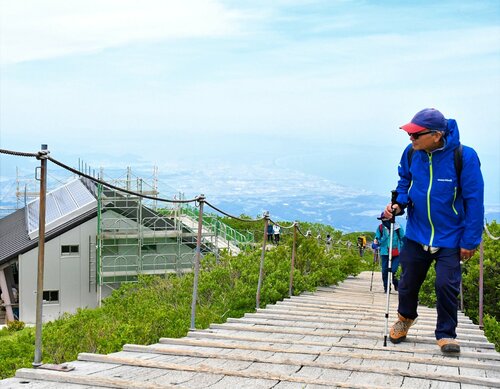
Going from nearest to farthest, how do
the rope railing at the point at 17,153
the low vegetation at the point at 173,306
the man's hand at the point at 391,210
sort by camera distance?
the rope railing at the point at 17,153 < the man's hand at the point at 391,210 < the low vegetation at the point at 173,306

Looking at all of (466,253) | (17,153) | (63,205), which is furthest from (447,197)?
(63,205)

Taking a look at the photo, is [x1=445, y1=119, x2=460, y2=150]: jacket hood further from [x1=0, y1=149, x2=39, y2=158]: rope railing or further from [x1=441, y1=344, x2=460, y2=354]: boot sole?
[x1=0, y1=149, x2=39, y2=158]: rope railing

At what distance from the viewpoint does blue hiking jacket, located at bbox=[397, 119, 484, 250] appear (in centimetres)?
526

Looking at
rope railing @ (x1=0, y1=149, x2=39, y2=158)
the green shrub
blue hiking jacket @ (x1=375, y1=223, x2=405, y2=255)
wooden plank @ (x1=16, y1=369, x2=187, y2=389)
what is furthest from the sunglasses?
the green shrub

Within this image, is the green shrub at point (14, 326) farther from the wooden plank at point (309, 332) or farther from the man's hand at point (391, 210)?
the man's hand at point (391, 210)

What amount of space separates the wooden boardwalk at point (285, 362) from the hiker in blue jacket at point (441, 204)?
43 cm

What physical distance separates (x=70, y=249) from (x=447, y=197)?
30.5m

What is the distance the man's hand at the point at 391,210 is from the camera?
18.3 feet

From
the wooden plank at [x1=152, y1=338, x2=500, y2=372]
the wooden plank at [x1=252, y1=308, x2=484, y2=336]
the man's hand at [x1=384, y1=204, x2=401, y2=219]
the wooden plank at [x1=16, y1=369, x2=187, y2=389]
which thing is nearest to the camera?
the wooden plank at [x1=16, y1=369, x2=187, y2=389]

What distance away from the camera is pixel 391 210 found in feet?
18.4

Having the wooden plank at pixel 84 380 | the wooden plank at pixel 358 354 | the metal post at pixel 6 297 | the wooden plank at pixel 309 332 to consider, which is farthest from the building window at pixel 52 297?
the wooden plank at pixel 84 380

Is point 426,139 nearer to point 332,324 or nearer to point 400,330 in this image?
point 400,330

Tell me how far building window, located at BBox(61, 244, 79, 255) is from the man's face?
3023 centimetres

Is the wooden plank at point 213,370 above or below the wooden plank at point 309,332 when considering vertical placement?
above
